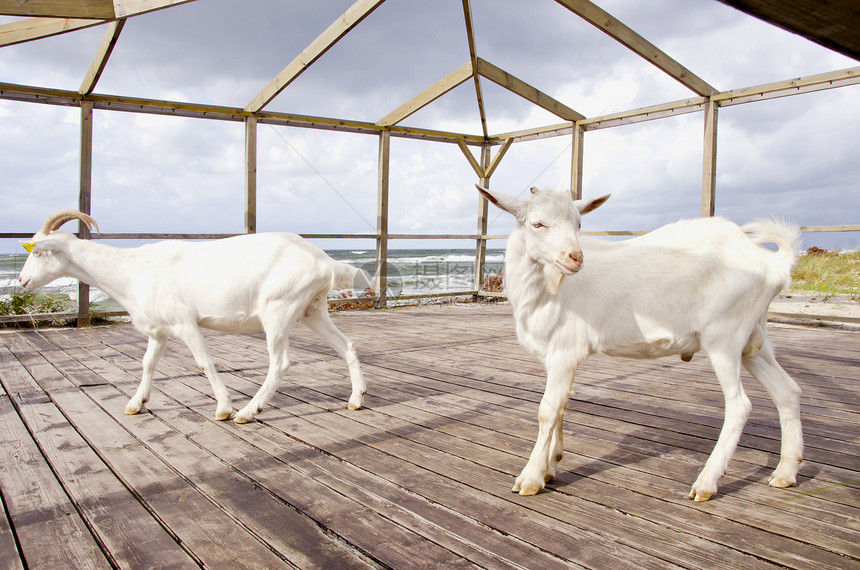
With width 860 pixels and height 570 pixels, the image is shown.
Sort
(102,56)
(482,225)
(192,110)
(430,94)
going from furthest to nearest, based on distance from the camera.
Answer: (482,225)
(430,94)
(192,110)
(102,56)

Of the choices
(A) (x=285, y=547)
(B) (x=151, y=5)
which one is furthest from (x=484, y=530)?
(B) (x=151, y=5)

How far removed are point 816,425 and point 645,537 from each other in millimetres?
2022

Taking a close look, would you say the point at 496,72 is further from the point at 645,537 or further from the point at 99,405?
the point at 645,537

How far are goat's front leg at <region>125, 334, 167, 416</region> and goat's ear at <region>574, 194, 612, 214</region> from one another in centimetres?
272

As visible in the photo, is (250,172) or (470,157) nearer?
(250,172)

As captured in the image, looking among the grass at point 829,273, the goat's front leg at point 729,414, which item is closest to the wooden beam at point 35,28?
the goat's front leg at point 729,414

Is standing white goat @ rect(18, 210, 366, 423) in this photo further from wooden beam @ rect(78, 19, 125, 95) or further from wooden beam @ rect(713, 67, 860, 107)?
wooden beam @ rect(713, 67, 860, 107)

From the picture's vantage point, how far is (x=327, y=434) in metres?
3.08

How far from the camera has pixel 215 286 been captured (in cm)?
341

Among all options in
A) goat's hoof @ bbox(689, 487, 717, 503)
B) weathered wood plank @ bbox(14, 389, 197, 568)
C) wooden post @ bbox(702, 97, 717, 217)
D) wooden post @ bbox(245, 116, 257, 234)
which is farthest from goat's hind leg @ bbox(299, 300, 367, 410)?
wooden post @ bbox(702, 97, 717, 217)

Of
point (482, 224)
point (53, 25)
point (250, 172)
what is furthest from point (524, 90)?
point (53, 25)

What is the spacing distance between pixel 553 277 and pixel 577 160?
305 inches

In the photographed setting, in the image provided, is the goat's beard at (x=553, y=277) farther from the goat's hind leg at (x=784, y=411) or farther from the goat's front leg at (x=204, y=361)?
the goat's front leg at (x=204, y=361)

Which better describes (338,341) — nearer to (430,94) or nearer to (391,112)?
(430,94)
